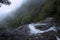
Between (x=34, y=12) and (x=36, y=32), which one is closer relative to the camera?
(x=36, y=32)

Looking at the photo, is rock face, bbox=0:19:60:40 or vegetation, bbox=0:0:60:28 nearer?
rock face, bbox=0:19:60:40

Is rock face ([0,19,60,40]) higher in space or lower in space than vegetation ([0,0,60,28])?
lower

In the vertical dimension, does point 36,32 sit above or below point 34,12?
below

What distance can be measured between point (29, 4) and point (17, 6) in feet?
1.06

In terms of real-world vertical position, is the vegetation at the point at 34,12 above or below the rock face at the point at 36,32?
above

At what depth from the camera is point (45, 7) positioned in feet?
16.1

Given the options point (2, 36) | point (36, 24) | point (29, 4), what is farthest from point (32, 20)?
point (2, 36)

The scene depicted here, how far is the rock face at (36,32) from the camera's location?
4.16 m

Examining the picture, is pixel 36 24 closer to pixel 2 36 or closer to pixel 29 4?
pixel 29 4

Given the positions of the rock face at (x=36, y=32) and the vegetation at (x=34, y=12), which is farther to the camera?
the vegetation at (x=34, y=12)

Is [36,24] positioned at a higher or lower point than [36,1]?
lower

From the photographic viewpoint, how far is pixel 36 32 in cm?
439

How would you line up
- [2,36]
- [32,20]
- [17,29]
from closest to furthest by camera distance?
[2,36], [17,29], [32,20]

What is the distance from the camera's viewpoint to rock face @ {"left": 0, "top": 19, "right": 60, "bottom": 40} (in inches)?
164
